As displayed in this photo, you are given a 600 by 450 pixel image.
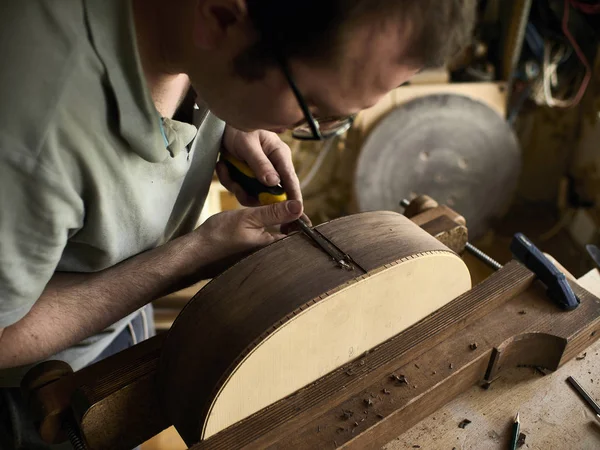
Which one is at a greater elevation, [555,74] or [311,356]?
[311,356]

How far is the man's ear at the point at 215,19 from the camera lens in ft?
2.13

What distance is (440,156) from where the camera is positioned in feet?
9.12

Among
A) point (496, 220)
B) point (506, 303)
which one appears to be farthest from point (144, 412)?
point (496, 220)

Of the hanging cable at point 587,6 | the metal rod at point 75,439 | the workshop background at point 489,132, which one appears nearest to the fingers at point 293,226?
the metal rod at point 75,439

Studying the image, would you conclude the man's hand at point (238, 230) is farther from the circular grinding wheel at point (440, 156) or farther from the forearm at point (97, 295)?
the circular grinding wheel at point (440, 156)

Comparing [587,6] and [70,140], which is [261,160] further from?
[587,6]

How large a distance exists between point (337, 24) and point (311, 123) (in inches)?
7.7

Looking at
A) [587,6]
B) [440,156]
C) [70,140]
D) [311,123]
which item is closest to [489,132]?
[440,156]

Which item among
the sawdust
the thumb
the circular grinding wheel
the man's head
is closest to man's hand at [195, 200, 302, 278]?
the thumb

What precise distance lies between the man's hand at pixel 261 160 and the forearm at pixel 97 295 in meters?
0.23

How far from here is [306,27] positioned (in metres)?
0.63

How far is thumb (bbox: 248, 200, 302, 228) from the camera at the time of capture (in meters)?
0.97

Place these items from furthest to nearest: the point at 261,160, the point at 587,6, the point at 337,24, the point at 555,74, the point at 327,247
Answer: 1. the point at 555,74
2. the point at 587,6
3. the point at 261,160
4. the point at 327,247
5. the point at 337,24

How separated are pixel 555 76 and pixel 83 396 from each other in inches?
108
